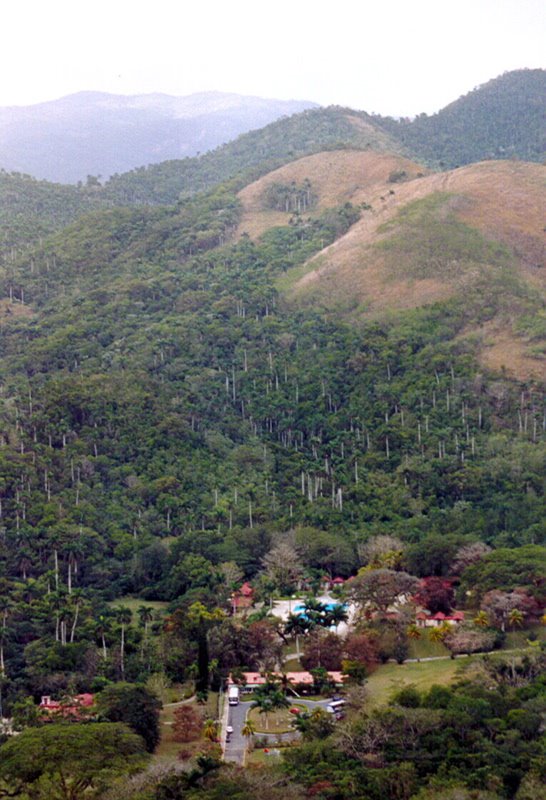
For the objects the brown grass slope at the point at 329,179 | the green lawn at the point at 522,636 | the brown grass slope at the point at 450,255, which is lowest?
the green lawn at the point at 522,636

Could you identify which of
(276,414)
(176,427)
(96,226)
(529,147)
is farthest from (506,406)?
(529,147)

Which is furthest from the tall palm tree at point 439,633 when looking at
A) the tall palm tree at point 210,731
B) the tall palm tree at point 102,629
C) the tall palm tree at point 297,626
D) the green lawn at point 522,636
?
the tall palm tree at point 102,629

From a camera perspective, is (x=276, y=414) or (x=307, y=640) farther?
(x=276, y=414)

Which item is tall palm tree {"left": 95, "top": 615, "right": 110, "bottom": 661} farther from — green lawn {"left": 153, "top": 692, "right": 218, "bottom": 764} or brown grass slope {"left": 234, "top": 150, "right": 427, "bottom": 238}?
brown grass slope {"left": 234, "top": 150, "right": 427, "bottom": 238}

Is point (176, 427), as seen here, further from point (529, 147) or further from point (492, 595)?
point (529, 147)

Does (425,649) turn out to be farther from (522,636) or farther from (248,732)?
(248,732)

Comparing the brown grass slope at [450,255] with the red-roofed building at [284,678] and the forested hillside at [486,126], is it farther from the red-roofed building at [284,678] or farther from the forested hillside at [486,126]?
the forested hillside at [486,126]
